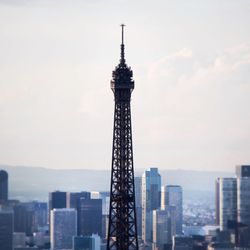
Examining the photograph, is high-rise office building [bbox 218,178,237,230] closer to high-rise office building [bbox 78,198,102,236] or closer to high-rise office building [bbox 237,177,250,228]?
high-rise office building [bbox 237,177,250,228]

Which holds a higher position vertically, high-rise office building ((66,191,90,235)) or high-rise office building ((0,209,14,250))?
high-rise office building ((66,191,90,235))

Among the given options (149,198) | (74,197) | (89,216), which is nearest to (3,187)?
(89,216)

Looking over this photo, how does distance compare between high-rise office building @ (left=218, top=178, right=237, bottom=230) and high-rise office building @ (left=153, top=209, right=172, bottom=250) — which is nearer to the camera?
high-rise office building @ (left=153, top=209, right=172, bottom=250)

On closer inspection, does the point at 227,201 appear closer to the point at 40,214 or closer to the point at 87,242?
the point at 87,242

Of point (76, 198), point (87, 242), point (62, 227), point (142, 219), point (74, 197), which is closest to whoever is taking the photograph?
point (87, 242)

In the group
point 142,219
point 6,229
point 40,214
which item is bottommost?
point 6,229

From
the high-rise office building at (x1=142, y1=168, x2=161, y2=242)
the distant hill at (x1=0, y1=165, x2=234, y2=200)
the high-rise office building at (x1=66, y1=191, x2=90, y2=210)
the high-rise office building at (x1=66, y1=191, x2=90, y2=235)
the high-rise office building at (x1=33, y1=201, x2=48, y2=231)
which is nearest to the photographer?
the distant hill at (x1=0, y1=165, x2=234, y2=200)

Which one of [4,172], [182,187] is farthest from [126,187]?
[182,187]

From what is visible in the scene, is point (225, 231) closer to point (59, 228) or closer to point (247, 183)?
point (247, 183)

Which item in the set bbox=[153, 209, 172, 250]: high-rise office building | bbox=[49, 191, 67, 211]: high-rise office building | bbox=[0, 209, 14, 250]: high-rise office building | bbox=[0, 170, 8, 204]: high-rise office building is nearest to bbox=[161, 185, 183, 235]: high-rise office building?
bbox=[153, 209, 172, 250]: high-rise office building
